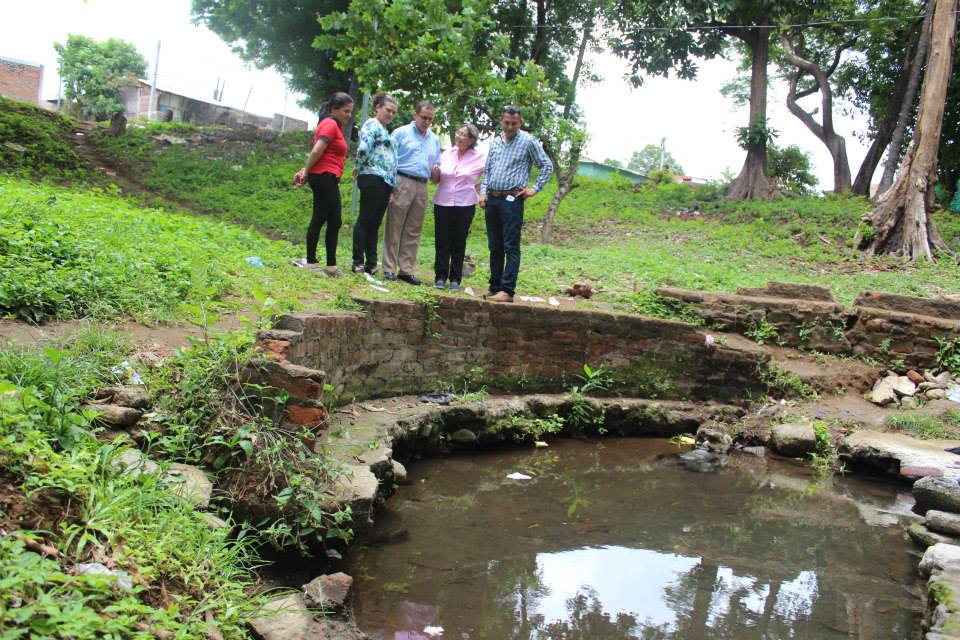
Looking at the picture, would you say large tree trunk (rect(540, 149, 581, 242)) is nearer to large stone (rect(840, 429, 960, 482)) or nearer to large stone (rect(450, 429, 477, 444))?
large stone (rect(840, 429, 960, 482))

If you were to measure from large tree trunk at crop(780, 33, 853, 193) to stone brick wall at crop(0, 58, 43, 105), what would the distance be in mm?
33476

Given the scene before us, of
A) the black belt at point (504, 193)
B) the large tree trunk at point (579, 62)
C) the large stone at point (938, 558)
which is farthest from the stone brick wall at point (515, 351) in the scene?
the large tree trunk at point (579, 62)

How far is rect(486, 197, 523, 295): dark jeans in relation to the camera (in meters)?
7.11

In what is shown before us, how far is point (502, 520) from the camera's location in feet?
15.9

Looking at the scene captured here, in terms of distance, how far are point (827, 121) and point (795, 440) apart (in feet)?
59.1

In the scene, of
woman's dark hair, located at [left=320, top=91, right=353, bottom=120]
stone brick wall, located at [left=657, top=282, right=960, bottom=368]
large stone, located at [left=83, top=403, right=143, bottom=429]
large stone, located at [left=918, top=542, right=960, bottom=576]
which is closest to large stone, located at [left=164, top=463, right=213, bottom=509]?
large stone, located at [left=83, top=403, right=143, bottom=429]

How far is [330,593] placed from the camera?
329 cm

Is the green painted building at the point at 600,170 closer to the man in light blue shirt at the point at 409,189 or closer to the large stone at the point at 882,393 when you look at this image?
the large stone at the point at 882,393

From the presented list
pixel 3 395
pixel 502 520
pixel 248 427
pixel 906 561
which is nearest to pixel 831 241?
pixel 906 561

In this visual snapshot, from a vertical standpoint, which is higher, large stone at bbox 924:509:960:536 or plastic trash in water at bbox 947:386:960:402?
plastic trash in water at bbox 947:386:960:402

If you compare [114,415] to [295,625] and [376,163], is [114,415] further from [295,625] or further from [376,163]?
[376,163]

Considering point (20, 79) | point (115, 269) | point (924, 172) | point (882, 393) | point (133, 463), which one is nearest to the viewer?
point (133, 463)

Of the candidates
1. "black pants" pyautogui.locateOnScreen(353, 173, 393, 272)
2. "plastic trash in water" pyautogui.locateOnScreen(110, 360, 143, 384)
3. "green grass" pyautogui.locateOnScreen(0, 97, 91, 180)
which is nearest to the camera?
"plastic trash in water" pyautogui.locateOnScreen(110, 360, 143, 384)

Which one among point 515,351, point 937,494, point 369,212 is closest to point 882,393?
point 937,494
